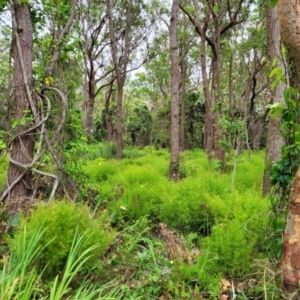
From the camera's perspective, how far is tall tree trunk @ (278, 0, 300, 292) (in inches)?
73.2

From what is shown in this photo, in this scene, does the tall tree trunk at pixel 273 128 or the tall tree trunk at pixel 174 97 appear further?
the tall tree trunk at pixel 174 97

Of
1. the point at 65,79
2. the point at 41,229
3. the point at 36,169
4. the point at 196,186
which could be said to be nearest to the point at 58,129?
→ the point at 36,169

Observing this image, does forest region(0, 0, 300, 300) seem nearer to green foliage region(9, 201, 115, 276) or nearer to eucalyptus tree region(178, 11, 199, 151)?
green foliage region(9, 201, 115, 276)

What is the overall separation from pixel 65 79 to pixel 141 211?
6.83 ft

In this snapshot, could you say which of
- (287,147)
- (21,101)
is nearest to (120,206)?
(21,101)

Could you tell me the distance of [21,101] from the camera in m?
3.77

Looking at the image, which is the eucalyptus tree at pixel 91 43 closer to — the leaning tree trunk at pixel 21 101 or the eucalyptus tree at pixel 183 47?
the eucalyptus tree at pixel 183 47

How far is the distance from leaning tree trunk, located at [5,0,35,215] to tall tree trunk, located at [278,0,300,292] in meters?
2.79

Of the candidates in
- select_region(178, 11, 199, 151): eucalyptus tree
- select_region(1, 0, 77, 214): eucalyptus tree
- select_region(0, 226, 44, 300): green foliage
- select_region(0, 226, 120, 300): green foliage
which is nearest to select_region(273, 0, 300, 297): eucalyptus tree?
select_region(0, 226, 120, 300): green foliage

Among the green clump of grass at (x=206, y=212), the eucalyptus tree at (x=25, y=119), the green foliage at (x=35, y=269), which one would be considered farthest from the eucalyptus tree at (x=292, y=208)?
the eucalyptus tree at (x=25, y=119)

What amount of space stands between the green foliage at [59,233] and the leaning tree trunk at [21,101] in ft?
4.28

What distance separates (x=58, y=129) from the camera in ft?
12.2

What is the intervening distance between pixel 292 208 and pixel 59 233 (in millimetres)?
1636

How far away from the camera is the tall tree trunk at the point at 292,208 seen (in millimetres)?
1858
